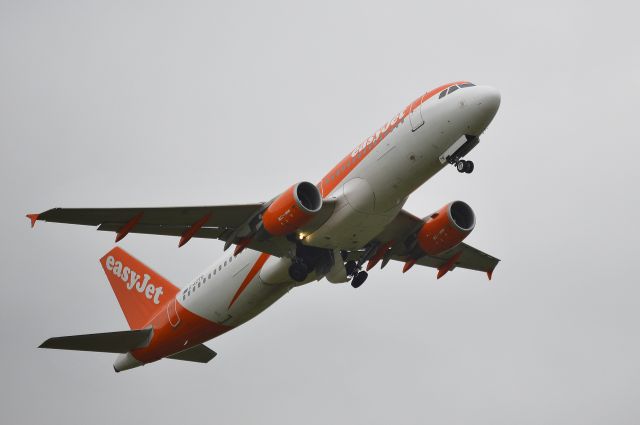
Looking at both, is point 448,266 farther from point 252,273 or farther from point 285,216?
point 285,216

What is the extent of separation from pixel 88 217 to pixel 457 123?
497 inches

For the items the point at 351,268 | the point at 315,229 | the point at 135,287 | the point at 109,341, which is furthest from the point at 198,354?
the point at 315,229

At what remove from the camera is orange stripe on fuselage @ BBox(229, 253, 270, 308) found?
3669cm

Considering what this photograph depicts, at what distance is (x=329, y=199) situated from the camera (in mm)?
33719

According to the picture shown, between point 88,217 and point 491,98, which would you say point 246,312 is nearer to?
point 88,217

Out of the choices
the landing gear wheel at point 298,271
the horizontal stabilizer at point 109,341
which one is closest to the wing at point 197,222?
the landing gear wheel at point 298,271

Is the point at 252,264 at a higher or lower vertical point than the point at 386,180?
lower

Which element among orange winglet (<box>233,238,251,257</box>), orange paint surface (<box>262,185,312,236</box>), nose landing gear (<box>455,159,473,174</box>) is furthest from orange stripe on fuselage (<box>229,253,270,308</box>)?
nose landing gear (<box>455,159,473,174</box>)

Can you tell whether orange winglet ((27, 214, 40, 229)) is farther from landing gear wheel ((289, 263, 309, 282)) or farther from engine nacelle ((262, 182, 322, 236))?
landing gear wheel ((289, 263, 309, 282))

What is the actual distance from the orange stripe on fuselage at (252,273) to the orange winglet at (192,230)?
3.11 m

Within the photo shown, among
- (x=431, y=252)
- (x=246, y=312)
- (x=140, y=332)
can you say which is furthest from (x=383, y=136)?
(x=140, y=332)

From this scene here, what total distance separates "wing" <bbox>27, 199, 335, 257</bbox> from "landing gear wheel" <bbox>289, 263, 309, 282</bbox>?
741mm

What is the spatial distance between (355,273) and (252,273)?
392 centimetres

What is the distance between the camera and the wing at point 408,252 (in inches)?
1503
